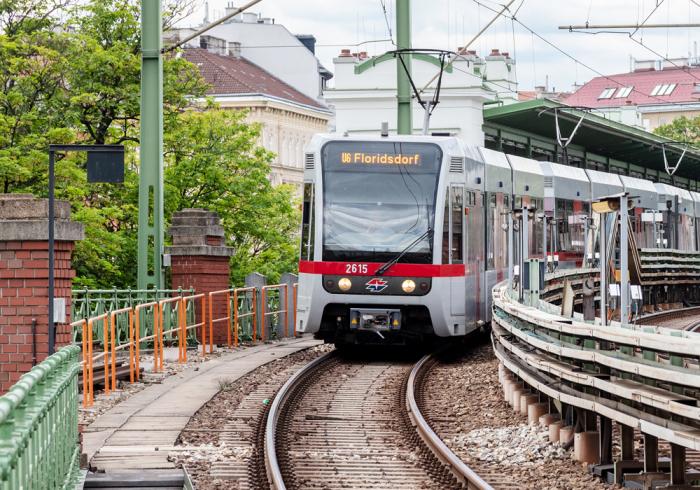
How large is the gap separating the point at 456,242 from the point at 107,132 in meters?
17.9

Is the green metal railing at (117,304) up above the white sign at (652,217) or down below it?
below

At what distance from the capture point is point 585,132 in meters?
51.7

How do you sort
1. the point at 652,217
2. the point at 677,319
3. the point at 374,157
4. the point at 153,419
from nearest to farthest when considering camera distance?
the point at 153,419
the point at 374,157
the point at 677,319
the point at 652,217

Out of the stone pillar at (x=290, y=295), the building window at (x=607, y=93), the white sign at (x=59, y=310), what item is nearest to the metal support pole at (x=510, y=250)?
the stone pillar at (x=290, y=295)

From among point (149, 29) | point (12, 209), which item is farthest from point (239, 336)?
point (12, 209)

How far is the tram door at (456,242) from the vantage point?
21.1m

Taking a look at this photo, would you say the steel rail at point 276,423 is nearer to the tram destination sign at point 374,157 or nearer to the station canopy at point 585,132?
the tram destination sign at point 374,157

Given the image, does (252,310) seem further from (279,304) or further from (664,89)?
(664,89)

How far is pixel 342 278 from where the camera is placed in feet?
68.5

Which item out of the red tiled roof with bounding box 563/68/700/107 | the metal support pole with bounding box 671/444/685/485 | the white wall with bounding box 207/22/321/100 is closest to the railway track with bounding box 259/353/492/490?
the metal support pole with bounding box 671/444/685/485

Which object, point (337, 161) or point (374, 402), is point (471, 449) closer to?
point (374, 402)

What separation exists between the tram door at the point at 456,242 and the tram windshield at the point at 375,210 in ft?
1.16

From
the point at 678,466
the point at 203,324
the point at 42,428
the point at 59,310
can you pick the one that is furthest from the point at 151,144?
the point at 42,428

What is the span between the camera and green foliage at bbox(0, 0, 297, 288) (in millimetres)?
33406
